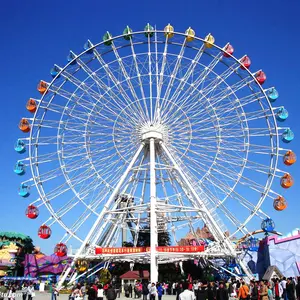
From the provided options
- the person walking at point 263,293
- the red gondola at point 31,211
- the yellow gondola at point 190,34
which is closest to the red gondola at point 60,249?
the red gondola at point 31,211

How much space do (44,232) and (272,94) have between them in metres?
20.3

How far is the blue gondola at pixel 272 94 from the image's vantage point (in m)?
32.2

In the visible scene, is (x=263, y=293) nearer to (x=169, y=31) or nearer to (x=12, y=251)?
(x=169, y=31)

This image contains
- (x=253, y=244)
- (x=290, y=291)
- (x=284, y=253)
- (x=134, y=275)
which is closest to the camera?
(x=290, y=291)

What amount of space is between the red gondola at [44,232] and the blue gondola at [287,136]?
62.8 feet

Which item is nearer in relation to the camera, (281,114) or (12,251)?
(281,114)

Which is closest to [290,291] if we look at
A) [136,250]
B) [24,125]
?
[136,250]

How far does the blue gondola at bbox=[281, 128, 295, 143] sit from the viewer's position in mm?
31953

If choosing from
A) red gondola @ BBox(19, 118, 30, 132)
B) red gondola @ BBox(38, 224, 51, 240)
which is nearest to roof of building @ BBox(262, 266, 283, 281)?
red gondola @ BBox(38, 224, 51, 240)

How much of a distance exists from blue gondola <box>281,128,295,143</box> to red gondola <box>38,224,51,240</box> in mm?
19143

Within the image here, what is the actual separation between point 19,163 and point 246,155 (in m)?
17.4

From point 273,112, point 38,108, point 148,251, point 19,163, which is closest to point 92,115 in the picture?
point 38,108

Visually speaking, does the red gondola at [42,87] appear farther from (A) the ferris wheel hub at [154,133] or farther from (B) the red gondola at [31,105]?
(A) the ferris wheel hub at [154,133]

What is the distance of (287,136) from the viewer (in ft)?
105
